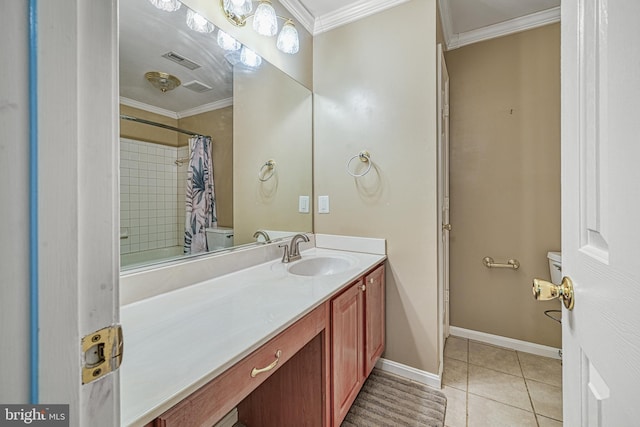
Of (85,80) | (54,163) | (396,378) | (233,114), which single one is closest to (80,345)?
(54,163)

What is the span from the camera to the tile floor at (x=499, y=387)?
140 centimetres

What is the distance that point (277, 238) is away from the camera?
1.80m

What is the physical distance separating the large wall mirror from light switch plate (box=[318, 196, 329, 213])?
20 centimetres

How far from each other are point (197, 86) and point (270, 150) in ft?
1.93

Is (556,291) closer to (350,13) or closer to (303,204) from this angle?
(303,204)

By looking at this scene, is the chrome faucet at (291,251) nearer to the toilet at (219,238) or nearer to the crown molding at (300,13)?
the toilet at (219,238)

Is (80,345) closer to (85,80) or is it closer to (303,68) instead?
(85,80)

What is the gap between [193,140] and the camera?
1278mm

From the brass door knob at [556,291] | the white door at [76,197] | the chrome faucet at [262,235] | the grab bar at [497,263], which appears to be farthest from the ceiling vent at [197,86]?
the grab bar at [497,263]

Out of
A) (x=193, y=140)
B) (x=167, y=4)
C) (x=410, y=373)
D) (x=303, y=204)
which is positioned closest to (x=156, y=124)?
(x=193, y=140)

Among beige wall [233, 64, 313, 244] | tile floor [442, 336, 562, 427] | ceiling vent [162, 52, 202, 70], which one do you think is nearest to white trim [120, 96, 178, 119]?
ceiling vent [162, 52, 202, 70]

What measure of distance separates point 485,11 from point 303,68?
137cm

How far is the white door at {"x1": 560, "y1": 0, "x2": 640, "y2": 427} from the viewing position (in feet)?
1.12

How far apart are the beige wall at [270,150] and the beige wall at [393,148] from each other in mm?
168
